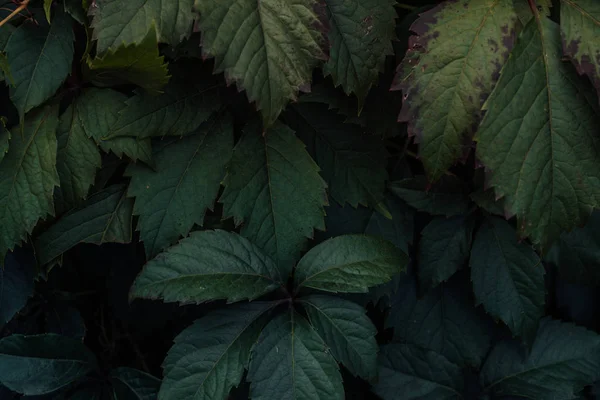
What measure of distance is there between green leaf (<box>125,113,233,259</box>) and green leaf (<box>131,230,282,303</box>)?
45 millimetres

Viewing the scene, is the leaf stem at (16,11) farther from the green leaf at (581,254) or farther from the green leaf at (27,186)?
the green leaf at (581,254)

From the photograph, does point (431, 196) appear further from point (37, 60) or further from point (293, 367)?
point (37, 60)

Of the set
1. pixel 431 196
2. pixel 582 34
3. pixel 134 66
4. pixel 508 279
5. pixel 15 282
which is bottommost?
pixel 15 282

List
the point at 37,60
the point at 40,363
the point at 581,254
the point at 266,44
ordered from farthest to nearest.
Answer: the point at 581,254
the point at 40,363
the point at 37,60
the point at 266,44

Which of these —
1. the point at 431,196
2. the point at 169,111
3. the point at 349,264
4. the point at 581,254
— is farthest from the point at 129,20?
the point at 581,254

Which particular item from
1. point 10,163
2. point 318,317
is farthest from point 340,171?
point 10,163

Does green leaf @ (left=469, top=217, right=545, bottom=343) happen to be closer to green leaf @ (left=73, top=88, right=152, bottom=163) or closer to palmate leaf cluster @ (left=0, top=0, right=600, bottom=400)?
palmate leaf cluster @ (left=0, top=0, right=600, bottom=400)

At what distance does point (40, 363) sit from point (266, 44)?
0.70 m

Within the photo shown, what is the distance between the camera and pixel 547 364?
1208 millimetres

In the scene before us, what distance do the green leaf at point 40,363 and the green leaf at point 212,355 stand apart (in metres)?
0.24

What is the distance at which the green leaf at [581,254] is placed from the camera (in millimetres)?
1182

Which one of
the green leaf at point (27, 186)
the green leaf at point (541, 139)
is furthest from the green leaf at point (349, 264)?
the green leaf at point (27, 186)

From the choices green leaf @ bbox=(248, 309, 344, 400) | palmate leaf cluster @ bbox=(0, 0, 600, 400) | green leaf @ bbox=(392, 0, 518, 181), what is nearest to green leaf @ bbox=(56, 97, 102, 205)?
palmate leaf cluster @ bbox=(0, 0, 600, 400)

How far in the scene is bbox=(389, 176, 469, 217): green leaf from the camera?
115 centimetres
